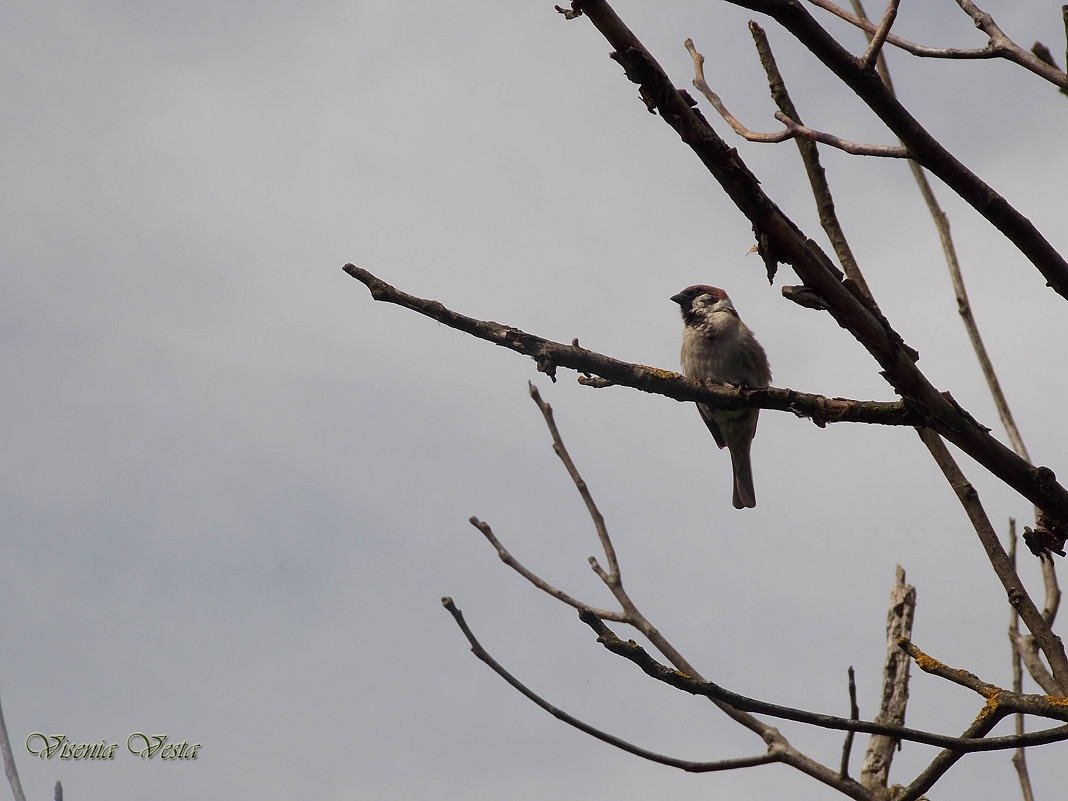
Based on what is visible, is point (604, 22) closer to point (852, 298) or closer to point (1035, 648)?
point (852, 298)

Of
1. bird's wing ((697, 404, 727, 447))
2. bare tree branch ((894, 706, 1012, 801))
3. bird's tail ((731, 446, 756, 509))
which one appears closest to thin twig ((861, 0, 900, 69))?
bare tree branch ((894, 706, 1012, 801))

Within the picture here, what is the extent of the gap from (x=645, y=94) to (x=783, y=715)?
1.26 meters

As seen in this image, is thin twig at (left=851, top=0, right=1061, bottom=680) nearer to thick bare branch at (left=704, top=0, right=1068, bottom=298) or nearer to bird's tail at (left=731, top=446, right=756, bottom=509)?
thick bare branch at (left=704, top=0, right=1068, bottom=298)

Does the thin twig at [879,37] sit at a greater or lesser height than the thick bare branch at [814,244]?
greater

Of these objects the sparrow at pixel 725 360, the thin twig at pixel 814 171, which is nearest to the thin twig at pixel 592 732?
the thin twig at pixel 814 171

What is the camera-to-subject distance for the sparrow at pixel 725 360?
7.12m

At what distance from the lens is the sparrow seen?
7.12m

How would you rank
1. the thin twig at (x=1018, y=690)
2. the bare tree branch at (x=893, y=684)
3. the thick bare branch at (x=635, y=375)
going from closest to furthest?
1. the thick bare branch at (x=635, y=375)
2. the thin twig at (x=1018, y=690)
3. the bare tree branch at (x=893, y=684)

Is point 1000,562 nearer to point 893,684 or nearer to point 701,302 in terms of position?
point 893,684

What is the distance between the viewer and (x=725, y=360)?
7121 mm

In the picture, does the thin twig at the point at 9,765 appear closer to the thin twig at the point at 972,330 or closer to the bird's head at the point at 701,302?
the thin twig at the point at 972,330

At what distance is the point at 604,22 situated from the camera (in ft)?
6.12

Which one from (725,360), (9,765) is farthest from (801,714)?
(725,360)

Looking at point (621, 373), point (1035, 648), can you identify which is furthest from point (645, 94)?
point (1035, 648)
